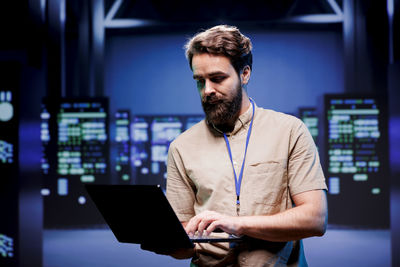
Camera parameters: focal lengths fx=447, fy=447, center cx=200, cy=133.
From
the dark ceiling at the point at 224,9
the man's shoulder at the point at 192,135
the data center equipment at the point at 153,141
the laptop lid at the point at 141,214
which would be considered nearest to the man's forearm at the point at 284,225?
the laptop lid at the point at 141,214

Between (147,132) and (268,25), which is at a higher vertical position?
(268,25)

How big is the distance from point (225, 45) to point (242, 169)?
0.43 m

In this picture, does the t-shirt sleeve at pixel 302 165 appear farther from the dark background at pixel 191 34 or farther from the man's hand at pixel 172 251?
the dark background at pixel 191 34

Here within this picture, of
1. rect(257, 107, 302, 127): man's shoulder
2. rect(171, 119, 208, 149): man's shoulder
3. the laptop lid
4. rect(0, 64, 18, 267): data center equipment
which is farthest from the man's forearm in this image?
rect(0, 64, 18, 267): data center equipment

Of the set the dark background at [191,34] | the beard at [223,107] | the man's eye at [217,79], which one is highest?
the dark background at [191,34]

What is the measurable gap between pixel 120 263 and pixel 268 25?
639 centimetres

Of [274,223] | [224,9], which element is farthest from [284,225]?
[224,9]

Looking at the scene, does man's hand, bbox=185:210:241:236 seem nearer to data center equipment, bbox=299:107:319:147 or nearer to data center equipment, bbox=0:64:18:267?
data center equipment, bbox=0:64:18:267

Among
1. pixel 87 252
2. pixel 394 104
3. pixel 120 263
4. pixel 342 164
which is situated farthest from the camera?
pixel 342 164

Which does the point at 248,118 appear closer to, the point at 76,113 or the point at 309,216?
the point at 309,216

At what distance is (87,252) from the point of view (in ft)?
19.7

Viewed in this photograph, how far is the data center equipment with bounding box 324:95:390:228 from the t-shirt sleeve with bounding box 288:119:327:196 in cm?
628

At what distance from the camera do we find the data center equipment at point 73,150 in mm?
7535

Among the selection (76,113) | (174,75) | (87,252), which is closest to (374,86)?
(174,75)
